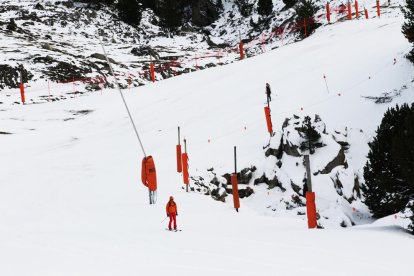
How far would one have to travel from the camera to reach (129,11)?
2426 inches

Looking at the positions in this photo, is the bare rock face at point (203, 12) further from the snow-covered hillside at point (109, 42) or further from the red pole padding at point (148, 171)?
the red pole padding at point (148, 171)

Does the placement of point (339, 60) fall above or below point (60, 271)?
above

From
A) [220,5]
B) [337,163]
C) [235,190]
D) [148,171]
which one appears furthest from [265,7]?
[148,171]

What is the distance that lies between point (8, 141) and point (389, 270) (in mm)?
23726

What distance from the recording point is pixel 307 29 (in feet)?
160

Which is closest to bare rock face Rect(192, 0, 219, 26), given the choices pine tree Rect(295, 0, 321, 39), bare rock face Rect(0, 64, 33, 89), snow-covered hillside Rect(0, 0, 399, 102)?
snow-covered hillside Rect(0, 0, 399, 102)

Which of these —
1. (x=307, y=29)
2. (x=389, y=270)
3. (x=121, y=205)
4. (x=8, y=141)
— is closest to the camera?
(x=389, y=270)

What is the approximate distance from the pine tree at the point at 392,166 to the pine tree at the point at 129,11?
175 ft

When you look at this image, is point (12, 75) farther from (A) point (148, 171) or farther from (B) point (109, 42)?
(A) point (148, 171)

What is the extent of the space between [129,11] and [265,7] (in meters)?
22.4

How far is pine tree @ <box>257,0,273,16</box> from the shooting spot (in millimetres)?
64562

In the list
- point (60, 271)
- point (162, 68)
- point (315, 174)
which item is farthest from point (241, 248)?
point (162, 68)

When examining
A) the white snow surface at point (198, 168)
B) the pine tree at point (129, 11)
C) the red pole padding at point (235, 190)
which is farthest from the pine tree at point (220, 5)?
the red pole padding at point (235, 190)

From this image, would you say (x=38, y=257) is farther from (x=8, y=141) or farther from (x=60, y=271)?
(x=8, y=141)
